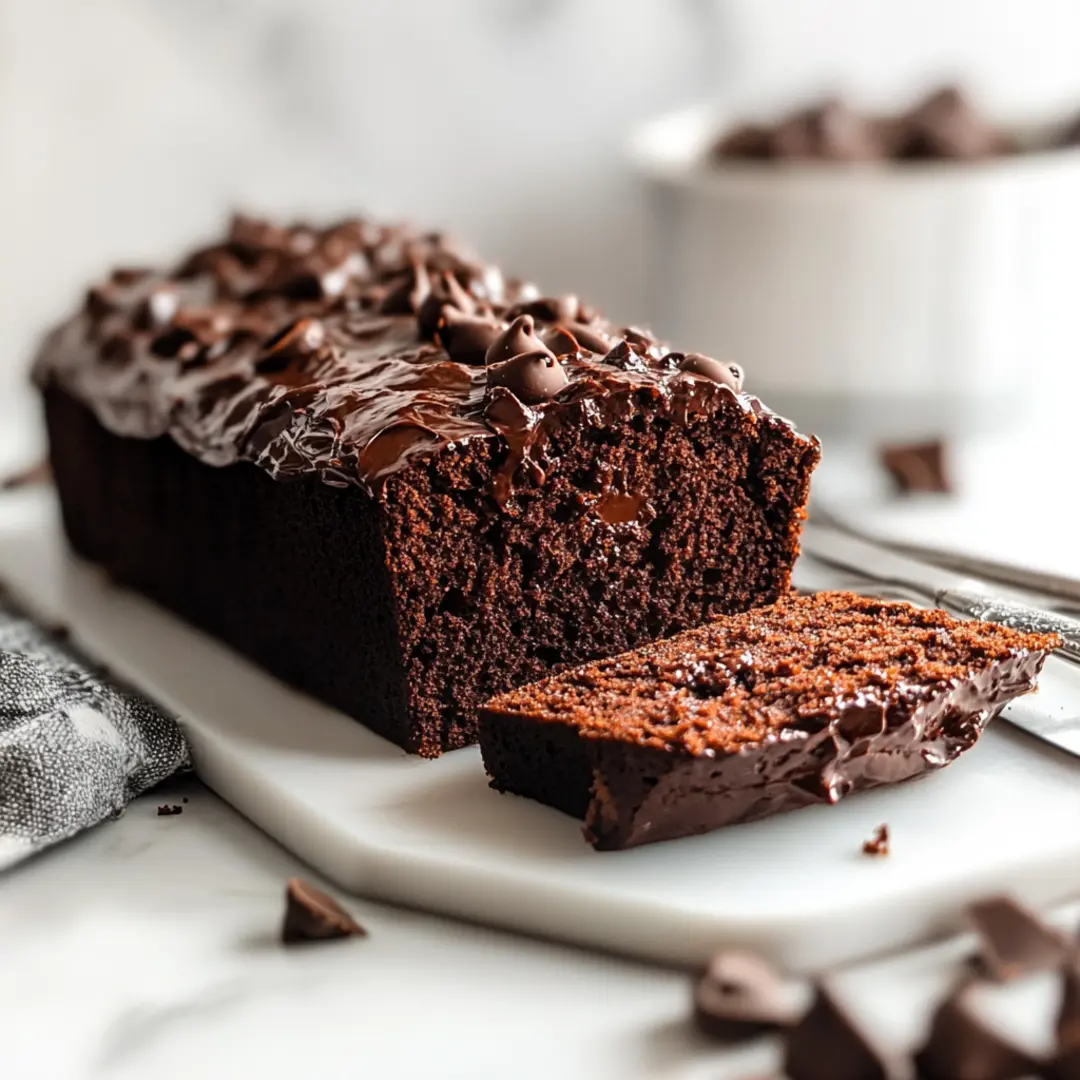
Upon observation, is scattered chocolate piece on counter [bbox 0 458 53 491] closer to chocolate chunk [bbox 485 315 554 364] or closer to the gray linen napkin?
the gray linen napkin

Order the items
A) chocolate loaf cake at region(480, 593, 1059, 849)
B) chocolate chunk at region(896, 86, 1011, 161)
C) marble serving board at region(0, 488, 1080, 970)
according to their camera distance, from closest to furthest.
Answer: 1. marble serving board at region(0, 488, 1080, 970)
2. chocolate loaf cake at region(480, 593, 1059, 849)
3. chocolate chunk at region(896, 86, 1011, 161)

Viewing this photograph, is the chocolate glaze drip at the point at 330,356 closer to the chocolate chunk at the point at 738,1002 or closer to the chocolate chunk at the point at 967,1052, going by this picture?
the chocolate chunk at the point at 738,1002

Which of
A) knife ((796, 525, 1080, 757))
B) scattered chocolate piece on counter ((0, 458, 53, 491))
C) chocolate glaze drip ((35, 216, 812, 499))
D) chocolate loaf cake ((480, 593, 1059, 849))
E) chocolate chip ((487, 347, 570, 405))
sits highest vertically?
chocolate chip ((487, 347, 570, 405))

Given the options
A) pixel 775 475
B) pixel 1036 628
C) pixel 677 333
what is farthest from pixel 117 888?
pixel 677 333

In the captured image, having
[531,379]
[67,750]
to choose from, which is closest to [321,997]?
[67,750]

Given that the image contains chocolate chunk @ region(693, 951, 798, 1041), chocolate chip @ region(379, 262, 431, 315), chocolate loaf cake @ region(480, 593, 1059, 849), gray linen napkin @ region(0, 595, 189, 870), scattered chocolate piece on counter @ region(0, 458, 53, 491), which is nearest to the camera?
chocolate chunk @ region(693, 951, 798, 1041)

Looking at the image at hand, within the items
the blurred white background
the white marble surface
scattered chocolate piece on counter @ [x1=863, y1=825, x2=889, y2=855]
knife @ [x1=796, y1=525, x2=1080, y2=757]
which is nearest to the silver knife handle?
knife @ [x1=796, y1=525, x2=1080, y2=757]

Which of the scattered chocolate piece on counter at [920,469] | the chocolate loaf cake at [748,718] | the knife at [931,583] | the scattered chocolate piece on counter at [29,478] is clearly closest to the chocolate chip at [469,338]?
the chocolate loaf cake at [748,718]

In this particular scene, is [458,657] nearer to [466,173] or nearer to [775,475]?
[775,475]
